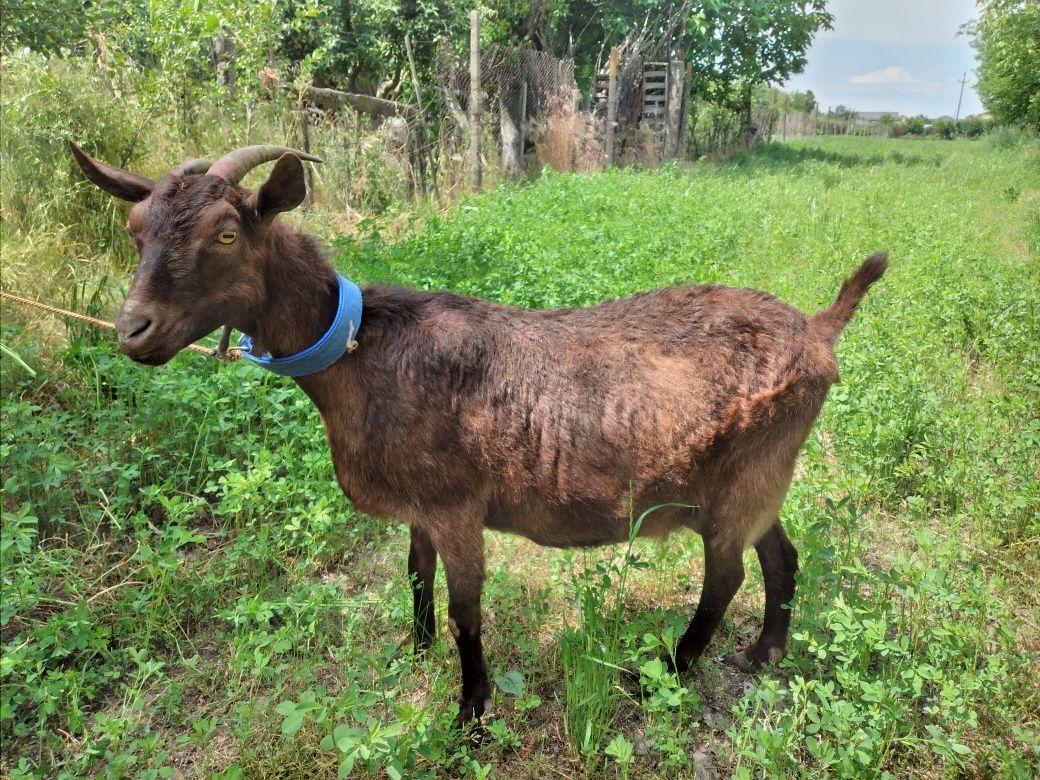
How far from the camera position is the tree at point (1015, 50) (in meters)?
11.1

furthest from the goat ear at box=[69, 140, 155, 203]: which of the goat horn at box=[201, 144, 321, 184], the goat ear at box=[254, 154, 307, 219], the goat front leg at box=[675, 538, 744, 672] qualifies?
the goat front leg at box=[675, 538, 744, 672]

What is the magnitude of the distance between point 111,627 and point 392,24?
593 inches

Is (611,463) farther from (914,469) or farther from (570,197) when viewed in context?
(570,197)

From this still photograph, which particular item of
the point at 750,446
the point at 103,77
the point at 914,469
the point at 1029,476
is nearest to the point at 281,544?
the point at 750,446

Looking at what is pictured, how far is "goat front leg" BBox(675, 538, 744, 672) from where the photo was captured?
9.22 ft

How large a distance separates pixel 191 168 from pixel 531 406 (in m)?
1.45

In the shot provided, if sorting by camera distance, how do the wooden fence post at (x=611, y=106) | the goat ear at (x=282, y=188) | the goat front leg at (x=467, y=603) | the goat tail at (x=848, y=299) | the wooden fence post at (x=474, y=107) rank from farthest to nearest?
the wooden fence post at (x=611, y=106) → the wooden fence post at (x=474, y=107) → the goat tail at (x=848, y=299) → the goat front leg at (x=467, y=603) → the goat ear at (x=282, y=188)

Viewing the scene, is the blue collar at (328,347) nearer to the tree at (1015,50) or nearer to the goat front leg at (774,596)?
the goat front leg at (774,596)

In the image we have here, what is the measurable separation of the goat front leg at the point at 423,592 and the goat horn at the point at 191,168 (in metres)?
1.62

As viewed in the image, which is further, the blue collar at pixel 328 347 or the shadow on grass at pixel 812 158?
the shadow on grass at pixel 812 158

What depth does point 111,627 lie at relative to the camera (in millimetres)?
3023

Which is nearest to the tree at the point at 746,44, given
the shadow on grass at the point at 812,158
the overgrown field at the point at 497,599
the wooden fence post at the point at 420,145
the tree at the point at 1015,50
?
the shadow on grass at the point at 812,158

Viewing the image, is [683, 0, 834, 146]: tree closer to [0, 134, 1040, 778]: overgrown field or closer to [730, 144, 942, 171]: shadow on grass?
[730, 144, 942, 171]: shadow on grass

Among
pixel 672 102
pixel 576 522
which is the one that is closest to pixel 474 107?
pixel 576 522
